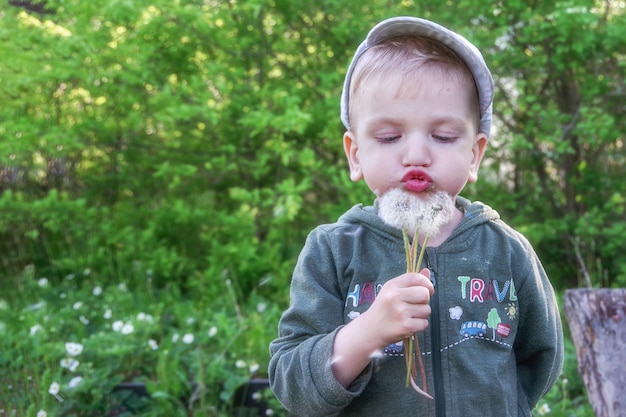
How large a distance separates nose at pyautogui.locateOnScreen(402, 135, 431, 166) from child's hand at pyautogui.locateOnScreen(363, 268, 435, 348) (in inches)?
9.2

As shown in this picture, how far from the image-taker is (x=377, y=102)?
1641 millimetres

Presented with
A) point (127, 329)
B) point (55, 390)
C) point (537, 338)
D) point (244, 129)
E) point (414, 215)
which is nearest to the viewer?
point (414, 215)

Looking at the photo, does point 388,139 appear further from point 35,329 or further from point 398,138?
point 35,329

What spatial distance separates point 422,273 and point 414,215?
0.12m

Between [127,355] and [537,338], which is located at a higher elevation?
[537,338]

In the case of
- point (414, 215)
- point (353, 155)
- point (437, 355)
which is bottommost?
point (437, 355)

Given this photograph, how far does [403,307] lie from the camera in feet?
4.81

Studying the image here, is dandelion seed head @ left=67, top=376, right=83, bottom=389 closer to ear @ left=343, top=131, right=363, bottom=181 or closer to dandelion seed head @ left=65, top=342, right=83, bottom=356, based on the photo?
dandelion seed head @ left=65, top=342, right=83, bottom=356

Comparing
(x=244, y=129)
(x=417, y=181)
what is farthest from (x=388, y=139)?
(x=244, y=129)

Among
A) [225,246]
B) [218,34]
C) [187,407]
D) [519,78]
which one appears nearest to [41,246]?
[225,246]

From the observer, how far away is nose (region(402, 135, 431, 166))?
5.24ft

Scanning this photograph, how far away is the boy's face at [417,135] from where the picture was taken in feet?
5.28

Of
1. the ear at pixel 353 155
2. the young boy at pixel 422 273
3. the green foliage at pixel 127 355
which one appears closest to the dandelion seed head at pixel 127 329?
the green foliage at pixel 127 355

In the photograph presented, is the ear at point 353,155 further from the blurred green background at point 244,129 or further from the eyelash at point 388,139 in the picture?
the blurred green background at point 244,129
